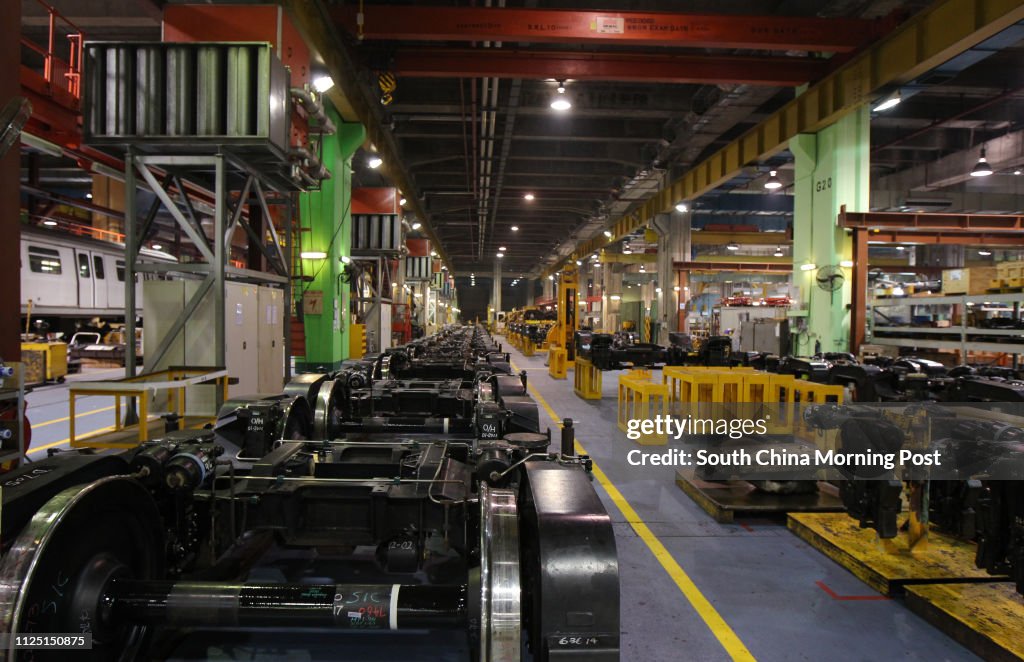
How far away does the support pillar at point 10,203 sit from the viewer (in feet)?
15.3

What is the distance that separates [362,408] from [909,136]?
55.2 ft

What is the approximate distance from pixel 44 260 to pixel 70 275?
3.42 feet

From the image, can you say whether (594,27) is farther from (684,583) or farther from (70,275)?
(70,275)

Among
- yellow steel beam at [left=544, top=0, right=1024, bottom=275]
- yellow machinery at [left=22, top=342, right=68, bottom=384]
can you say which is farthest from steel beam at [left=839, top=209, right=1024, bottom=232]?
yellow machinery at [left=22, top=342, right=68, bottom=384]

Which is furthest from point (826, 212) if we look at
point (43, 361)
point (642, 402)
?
point (43, 361)

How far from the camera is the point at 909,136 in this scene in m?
15.2

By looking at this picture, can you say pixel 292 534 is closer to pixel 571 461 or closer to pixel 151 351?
pixel 571 461

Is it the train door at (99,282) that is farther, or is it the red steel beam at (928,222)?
the train door at (99,282)

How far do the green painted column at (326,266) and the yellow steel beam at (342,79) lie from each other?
508 millimetres

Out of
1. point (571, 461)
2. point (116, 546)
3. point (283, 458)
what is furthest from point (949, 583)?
point (116, 546)

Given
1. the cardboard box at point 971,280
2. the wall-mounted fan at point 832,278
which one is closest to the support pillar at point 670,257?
the wall-mounted fan at point 832,278

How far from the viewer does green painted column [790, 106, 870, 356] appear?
35.1 ft

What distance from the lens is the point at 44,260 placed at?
14.5 metres

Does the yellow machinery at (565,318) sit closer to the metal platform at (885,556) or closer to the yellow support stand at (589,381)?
the yellow support stand at (589,381)
